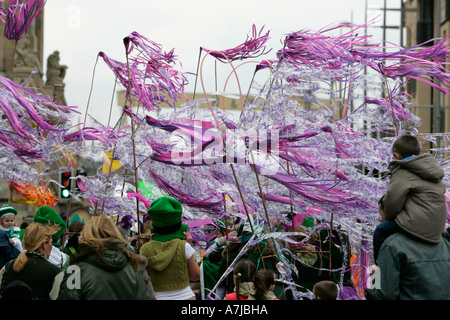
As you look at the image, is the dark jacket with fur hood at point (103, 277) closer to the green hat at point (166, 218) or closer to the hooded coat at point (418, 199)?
the green hat at point (166, 218)

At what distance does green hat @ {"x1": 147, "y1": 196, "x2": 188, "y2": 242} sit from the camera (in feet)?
18.1

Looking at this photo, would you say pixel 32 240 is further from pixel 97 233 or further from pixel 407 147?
pixel 407 147

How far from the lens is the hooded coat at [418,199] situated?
4.30 m

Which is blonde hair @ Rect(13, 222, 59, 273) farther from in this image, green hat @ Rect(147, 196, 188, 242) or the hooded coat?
the hooded coat

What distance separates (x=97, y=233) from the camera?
427 centimetres

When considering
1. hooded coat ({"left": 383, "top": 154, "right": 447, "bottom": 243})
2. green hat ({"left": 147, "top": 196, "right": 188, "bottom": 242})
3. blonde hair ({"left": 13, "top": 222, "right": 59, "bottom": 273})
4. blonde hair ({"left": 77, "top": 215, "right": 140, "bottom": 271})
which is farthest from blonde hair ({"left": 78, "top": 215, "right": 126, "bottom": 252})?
hooded coat ({"left": 383, "top": 154, "right": 447, "bottom": 243})

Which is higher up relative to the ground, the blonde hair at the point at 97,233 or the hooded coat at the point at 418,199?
the hooded coat at the point at 418,199

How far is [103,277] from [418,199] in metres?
1.71

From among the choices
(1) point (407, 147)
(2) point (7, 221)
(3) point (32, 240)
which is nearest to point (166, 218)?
(3) point (32, 240)

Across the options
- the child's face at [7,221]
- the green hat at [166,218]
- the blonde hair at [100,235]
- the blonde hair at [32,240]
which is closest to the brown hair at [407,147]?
the blonde hair at [100,235]

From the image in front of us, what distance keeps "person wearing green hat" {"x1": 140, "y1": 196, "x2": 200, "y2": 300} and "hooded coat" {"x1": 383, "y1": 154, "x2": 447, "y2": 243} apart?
169 cm

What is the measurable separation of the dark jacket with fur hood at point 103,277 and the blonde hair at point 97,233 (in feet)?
0.10

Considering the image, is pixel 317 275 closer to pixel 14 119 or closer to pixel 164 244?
pixel 164 244
